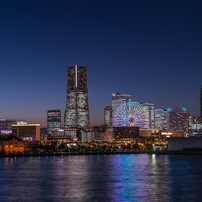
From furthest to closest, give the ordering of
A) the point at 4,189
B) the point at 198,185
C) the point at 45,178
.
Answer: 1. the point at 45,178
2. the point at 198,185
3. the point at 4,189

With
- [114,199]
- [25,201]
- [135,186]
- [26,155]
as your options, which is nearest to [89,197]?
[114,199]

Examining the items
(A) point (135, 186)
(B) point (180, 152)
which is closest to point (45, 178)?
(A) point (135, 186)

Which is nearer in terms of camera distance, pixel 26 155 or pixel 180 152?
pixel 26 155

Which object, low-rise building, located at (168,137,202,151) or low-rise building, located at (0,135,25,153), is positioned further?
low-rise building, located at (0,135,25,153)

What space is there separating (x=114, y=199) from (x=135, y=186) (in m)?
12.5

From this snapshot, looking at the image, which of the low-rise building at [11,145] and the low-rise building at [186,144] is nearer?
the low-rise building at [186,144]

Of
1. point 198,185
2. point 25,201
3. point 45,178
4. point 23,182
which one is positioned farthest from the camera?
point 45,178

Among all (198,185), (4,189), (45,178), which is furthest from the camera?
(45,178)

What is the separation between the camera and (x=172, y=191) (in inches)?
1949

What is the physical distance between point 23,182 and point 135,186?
19.1 metres

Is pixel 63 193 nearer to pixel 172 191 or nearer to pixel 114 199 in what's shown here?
pixel 114 199

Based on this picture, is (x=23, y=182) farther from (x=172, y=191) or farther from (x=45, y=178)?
(x=172, y=191)

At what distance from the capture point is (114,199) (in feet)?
139

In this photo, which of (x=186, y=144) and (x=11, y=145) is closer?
(x=186, y=144)
